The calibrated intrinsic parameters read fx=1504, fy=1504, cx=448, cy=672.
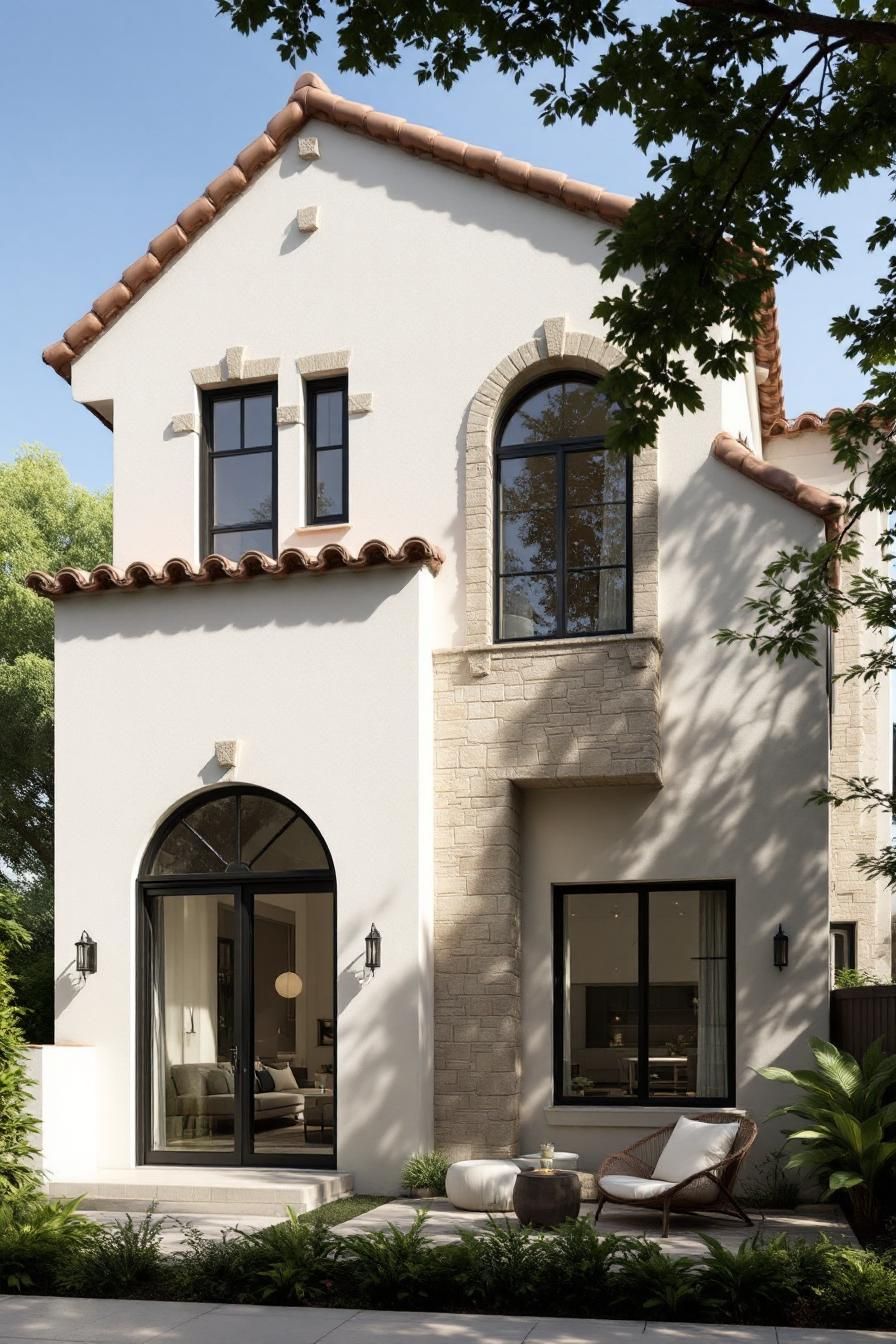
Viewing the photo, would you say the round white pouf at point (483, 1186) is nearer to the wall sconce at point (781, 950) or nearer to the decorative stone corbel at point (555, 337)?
the wall sconce at point (781, 950)

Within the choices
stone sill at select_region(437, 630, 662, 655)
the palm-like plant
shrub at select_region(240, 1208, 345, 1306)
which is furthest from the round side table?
stone sill at select_region(437, 630, 662, 655)

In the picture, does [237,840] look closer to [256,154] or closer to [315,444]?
[315,444]

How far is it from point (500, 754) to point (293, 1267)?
20.5ft

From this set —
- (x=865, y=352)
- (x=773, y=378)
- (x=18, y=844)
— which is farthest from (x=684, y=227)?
(x=18, y=844)

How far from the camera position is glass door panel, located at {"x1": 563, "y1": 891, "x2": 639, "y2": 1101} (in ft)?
47.6

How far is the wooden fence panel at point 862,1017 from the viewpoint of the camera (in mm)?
12820

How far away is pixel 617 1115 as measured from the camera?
561 inches

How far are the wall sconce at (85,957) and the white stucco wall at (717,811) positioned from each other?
431 centimetres

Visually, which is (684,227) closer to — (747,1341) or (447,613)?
(747,1341)

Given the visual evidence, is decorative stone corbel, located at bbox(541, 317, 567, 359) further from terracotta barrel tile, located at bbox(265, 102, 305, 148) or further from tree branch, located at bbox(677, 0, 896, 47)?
tree branch, located at bbox(677, 0, 896, 47)

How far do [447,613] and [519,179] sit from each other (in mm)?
4483

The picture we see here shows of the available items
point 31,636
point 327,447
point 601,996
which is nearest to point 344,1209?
point 601,996

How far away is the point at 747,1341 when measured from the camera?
804 centimetres

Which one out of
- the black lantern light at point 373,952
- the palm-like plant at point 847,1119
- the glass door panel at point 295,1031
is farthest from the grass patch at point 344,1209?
the palm-like plant at point 847,1119
